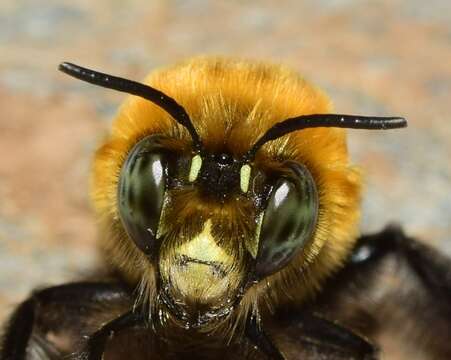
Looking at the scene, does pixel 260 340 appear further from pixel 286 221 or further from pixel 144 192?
pixel 144 192

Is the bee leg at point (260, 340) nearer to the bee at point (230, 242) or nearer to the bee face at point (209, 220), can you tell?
the bee at point (230, 242)

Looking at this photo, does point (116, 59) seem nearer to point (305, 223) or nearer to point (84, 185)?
point (84, 185)

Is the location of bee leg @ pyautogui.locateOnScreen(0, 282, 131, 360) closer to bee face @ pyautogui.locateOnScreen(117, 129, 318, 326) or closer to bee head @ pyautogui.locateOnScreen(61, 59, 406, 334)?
bee head @ pyautogui.locateOnScreen(61, 59, 406, 334)

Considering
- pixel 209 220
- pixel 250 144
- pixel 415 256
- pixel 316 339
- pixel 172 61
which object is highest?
pixel 172 61

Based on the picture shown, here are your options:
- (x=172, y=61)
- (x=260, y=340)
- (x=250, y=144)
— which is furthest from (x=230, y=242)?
(x=172, y=61)

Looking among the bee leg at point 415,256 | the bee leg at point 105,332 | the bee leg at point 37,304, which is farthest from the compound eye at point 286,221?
the bee leg at point 415,256

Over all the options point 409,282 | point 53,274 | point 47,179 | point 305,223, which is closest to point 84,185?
point 47,179

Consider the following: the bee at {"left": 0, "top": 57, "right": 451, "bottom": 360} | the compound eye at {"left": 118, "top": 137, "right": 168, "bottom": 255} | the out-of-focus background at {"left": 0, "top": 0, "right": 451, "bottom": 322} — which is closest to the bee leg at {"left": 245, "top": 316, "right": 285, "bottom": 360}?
the bee at {"left": 0, "top": 57, "right": 451, "bottom": 360}
